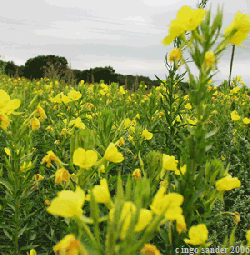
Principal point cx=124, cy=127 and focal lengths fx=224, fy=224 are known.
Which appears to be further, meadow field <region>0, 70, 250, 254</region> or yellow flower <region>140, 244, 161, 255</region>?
meadow field <region>0, 70, 250, 254</region>

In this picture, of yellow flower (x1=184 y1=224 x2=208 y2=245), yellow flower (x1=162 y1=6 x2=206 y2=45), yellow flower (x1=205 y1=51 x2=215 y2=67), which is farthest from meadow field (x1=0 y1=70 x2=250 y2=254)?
yellow flower (x1=162 y1=6 x2=206 y2=45)

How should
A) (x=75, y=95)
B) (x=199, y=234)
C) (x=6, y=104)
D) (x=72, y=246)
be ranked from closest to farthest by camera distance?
(x=72, y=246) < (x=199, y=234) < (x=6, y=104) < (x=75, y=95)

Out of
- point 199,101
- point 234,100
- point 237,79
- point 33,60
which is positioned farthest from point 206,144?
point 33,60

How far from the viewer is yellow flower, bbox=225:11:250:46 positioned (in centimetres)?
92

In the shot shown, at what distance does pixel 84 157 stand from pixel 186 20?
675 millimetres

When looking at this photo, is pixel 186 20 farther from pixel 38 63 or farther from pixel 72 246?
pixel 38 63

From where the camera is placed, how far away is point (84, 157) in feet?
2.70

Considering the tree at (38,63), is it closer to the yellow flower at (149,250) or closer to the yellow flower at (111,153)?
the yellow flower at (111,153)

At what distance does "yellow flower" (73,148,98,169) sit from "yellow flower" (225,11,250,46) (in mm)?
756

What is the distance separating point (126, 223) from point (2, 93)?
1107mm

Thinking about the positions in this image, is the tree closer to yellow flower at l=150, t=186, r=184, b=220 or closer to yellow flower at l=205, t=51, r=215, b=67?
yellow flower at l=205, t=51, r=215, b=67

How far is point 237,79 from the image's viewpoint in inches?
201

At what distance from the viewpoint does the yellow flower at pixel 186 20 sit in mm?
874

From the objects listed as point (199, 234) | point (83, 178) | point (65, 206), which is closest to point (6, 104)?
point (83, 178)
